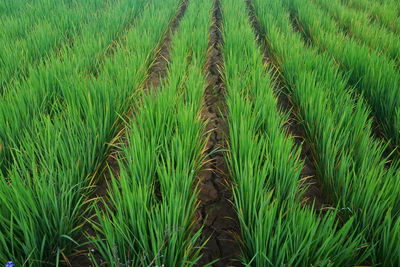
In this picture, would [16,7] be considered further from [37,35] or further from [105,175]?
[105,175]

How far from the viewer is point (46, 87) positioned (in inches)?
66.4

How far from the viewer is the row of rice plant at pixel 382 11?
3006mm

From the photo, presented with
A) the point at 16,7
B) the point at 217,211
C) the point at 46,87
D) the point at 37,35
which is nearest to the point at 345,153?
the point at 217,211

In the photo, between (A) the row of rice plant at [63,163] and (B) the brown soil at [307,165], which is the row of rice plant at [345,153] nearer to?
(B) the brown soil at [307,165]

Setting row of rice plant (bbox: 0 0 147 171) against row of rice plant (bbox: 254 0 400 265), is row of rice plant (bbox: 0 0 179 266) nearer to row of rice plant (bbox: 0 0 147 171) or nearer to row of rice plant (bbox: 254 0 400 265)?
row of rice plant (bbox: 0 0 147 171)

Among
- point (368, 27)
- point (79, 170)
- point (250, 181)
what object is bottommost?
point (79, 170)

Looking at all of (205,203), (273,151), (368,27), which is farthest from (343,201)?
(368,27)

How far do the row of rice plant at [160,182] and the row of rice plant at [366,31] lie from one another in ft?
4.77

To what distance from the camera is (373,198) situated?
988 millimetres

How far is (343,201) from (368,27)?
2.44m

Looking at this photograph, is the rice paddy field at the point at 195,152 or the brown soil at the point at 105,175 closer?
the rice paddy field at the point at 195,152

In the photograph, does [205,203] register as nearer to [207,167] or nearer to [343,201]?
[207,167]

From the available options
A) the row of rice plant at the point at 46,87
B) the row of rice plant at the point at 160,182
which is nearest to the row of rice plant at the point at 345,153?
Result: the row of rice plant at the point at 160,182

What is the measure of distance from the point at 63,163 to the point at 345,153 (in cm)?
124
